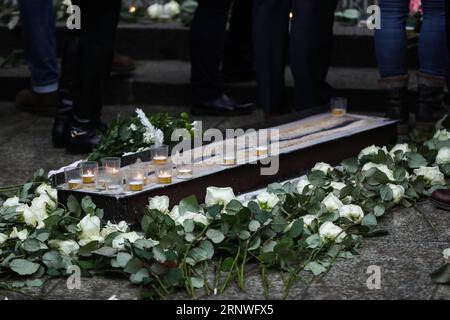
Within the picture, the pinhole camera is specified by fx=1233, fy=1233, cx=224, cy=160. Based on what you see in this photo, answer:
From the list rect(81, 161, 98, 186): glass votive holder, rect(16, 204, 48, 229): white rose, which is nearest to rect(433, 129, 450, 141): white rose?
rect(81, 161, 98, 186): glass votive holder

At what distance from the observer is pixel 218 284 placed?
13.5 ft

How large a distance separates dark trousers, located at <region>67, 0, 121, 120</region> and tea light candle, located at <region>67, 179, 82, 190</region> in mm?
1297

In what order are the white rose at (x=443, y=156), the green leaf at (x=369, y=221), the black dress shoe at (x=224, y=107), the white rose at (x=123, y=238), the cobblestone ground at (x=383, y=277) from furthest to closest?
the black dress shoe at (x=224, y=107)
the white rose at (x=443, y=156)
the green leaf at (x=369, y=221)
the white rose at (x=123, y=238)
the cobblestone ground at (x=383, y=277)

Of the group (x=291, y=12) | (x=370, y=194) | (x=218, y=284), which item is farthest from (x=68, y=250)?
(x=291, y=12)

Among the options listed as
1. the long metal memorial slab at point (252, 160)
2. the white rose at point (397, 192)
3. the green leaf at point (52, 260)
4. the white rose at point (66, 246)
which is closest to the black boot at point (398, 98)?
the long metal memorial slab at point (252, 160)

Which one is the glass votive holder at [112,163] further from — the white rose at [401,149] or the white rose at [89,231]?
the white rose at [401,149]

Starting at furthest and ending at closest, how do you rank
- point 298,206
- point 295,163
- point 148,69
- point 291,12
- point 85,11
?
point 148,69 < point 291,12 < point 85,11 < point 295,163 < point 298,206

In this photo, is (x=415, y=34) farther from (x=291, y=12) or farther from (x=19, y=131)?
(x=19, y=131)

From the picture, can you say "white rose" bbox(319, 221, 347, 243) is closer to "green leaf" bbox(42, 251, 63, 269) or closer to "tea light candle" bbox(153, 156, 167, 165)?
"tea light candle" bbox(153, 156, 167, 165)

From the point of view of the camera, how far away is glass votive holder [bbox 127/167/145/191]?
4672 mm

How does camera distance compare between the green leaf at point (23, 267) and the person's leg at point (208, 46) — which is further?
the person's leg at point (208, 46)

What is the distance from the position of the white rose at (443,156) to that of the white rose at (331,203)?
0.85 metres

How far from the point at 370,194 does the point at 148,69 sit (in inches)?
122

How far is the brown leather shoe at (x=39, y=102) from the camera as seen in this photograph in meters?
7.02
